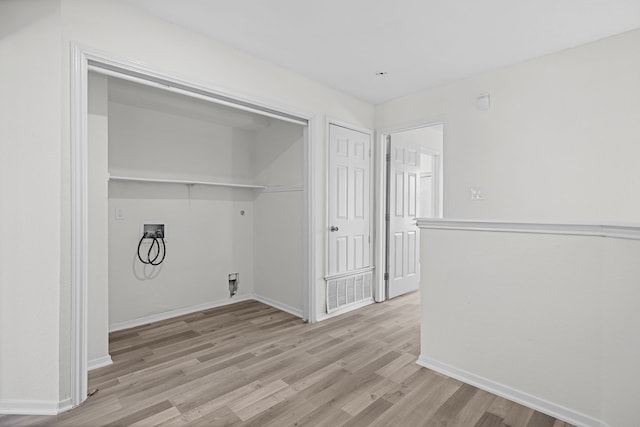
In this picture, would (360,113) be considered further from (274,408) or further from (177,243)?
(274,408)

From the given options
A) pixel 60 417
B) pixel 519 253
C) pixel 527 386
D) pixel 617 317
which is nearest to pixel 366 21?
pixel 519 253

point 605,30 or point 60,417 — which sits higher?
point 605,30

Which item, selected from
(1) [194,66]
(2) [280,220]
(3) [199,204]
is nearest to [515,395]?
(2) [280,220]

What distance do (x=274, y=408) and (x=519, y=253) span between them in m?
1.85

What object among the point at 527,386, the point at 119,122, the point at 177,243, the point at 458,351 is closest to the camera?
the point at 527,386

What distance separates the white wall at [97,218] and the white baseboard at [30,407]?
50cm

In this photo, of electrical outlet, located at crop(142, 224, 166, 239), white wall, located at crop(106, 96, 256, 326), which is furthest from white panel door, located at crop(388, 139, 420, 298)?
electrical outlet, located at crop(142, 224, 166, 239)

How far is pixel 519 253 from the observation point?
2.03 meters

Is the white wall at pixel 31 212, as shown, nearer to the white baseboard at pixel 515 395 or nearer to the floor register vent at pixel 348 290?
the floor register vent at pixel 348 290

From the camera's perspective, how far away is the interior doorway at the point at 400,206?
4188 mm

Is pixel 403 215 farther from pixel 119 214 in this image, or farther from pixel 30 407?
pixel 30 407

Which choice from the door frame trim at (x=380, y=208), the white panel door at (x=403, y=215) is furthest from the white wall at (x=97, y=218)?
the white panel door at (x=403, y=215)

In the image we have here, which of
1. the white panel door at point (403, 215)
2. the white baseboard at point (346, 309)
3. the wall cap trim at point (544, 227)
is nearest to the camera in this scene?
the wall cap trim at point (544, 227)

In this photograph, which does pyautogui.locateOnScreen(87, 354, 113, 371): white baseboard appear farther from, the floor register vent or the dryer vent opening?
the floor register vent
